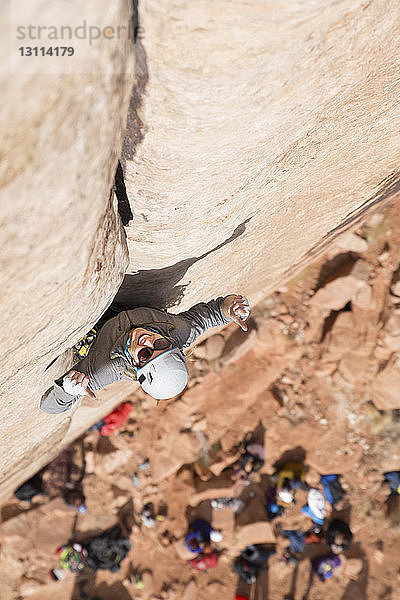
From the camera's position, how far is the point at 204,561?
18.5 feet

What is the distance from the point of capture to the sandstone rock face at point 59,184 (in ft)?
3.07

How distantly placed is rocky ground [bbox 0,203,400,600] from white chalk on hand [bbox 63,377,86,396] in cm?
366

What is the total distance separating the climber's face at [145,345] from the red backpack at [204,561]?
5.07m

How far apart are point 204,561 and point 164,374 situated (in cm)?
510

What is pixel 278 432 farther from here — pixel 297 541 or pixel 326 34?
pixel 326 34

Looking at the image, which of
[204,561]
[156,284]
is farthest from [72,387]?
[204,561]

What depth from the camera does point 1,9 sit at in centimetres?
81

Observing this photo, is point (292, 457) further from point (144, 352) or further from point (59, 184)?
point (59, 184)

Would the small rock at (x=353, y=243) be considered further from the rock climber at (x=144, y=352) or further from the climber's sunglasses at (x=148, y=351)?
the climber's sunglasses at (x=148, y=351)

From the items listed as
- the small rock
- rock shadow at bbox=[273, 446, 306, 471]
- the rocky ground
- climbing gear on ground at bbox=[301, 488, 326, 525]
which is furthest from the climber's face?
climbing gear on ground at bbox=[301, 488, 326, 525]

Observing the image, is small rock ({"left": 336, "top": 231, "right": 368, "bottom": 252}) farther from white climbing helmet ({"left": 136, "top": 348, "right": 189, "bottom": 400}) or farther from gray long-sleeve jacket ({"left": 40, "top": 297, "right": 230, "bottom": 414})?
white climbing helmet ({"left": 136, "top": 348, "right": 189, "bottom": 400})

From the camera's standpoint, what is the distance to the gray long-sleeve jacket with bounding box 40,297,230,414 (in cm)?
215

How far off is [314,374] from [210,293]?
3062mm

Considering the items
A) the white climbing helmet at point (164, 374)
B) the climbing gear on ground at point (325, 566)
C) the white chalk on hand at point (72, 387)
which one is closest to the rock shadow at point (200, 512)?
the climbing gear on ground at point (325, 566)
